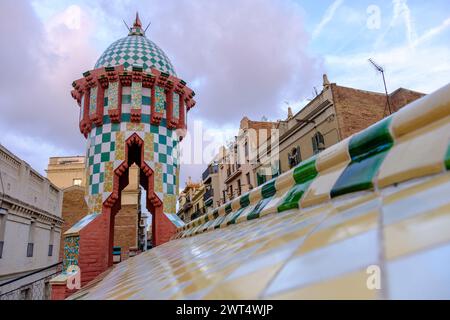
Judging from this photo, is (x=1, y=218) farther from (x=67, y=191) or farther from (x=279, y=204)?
(x=279, y=204)

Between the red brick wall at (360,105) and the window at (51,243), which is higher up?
Answer: the red brick wall at (360,105)

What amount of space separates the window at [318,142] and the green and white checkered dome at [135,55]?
7.14 meters

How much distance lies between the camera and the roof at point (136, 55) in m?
6.96

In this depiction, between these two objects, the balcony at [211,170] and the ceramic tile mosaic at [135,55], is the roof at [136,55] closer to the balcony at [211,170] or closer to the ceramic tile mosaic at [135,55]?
the ceramic tile mosaic at [135,55]

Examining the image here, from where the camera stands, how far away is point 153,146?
657cm

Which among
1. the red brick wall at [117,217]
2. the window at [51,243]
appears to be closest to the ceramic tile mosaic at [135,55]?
the window at [51,243]

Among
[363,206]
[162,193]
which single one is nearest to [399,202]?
[363,206]

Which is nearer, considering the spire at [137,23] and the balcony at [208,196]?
the spire at [137,23]

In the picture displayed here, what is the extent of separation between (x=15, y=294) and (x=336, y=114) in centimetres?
1253

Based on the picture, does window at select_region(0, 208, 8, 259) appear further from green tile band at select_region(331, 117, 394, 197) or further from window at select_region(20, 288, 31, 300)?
green tile band at select_region(331, 117, 394, 197)

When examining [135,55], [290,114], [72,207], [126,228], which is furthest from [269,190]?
[126,228]

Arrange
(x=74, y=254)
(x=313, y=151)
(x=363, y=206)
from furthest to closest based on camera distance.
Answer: (x=313, y=151), (x=74, y=254), (x=363, y=206)

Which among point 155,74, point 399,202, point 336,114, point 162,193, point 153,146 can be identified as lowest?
point 399,202

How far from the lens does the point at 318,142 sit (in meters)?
12.9
